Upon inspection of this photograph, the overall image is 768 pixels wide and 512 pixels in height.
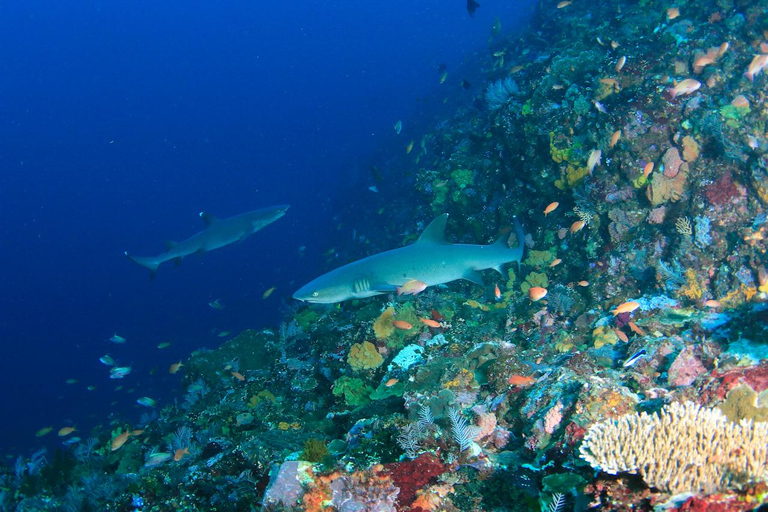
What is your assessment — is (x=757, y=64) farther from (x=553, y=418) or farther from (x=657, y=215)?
(x=553, y=418)

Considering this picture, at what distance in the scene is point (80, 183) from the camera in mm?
156250

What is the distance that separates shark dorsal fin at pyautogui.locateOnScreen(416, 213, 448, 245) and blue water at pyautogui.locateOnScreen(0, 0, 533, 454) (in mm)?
13781

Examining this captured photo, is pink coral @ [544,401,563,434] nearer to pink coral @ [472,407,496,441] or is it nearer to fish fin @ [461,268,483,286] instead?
pink coral @ [472,407,496,441]

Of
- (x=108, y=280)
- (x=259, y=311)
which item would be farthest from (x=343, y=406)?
(x=108, y=280)

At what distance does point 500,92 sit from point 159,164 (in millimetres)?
184967

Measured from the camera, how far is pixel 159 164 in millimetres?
164125

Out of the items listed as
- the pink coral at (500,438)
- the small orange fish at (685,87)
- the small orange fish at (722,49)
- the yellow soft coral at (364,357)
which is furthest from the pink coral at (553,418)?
the small orange fish at (722,49)

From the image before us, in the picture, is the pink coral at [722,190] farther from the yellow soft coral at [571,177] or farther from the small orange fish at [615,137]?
the yellow soft coral at [571,177]

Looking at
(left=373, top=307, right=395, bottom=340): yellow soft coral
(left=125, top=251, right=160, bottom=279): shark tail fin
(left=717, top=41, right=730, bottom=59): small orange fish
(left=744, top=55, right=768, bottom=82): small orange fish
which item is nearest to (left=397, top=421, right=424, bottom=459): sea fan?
(left=373, top=307, right=395, bottom=340): yellow soft coral

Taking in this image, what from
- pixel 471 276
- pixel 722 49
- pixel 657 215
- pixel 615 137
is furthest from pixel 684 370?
pixel 722 49

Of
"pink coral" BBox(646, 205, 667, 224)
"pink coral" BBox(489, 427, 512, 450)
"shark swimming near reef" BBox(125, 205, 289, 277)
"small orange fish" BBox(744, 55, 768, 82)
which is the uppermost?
"small orange fish" BBox(744, 55, 768, 82)

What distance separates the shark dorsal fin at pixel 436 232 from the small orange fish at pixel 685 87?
4.71m

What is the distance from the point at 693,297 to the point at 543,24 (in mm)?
16627

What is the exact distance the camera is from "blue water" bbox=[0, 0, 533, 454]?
38.4m
